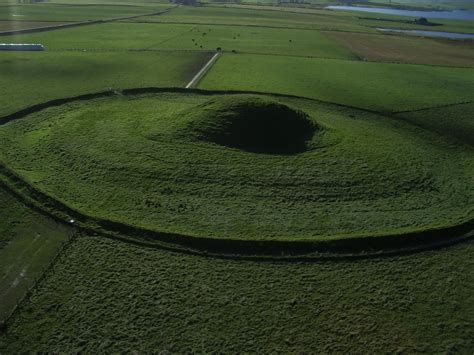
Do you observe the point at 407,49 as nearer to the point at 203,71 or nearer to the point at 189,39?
the point at 189,39

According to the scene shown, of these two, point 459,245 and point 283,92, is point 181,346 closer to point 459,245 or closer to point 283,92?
point 459,245

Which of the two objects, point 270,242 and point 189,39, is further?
point 189,39

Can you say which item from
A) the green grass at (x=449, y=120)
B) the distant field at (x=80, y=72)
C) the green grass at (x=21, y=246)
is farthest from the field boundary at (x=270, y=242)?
the distant field at (x=80, y=72)

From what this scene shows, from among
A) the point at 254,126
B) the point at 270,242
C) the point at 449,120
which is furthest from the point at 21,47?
the point at 270,242

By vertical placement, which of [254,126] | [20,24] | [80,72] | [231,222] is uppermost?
[20,24]

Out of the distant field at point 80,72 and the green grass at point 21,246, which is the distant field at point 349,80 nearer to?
the distant field at point 80,72
